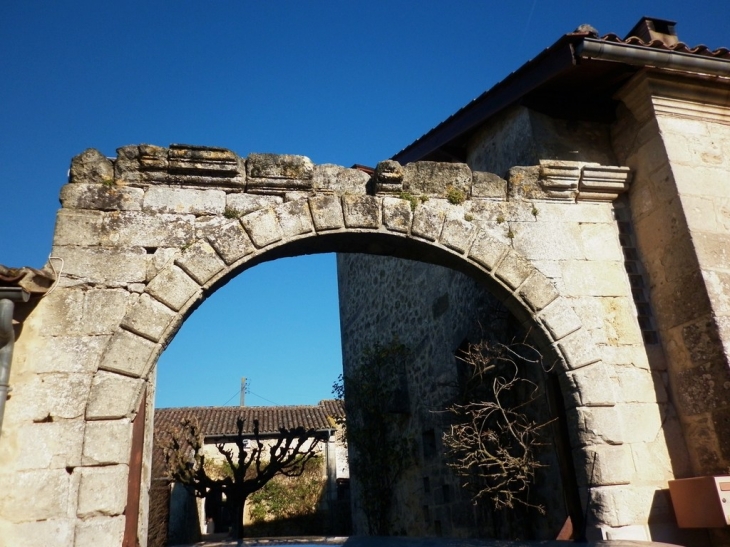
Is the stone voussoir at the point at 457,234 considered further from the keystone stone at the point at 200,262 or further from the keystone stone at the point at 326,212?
the keystone stone at the point at 200,262

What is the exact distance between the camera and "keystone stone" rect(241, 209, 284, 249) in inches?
153

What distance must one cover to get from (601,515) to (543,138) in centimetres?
327

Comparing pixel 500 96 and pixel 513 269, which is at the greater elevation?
pixel 500 96

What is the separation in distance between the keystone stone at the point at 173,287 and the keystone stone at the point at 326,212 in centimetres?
95

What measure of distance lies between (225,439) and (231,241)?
44.4 feet

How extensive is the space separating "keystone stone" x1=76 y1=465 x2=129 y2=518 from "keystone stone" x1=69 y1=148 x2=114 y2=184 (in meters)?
1.85

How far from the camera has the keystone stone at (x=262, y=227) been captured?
389 cm

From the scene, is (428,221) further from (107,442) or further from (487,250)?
(107,442)

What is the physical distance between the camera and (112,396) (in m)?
A: 3.31

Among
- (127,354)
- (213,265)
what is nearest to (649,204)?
(213,265)

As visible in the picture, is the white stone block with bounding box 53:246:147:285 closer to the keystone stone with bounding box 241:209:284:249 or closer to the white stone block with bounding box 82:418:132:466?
the keystone stone with bounding box 241:209:284:249

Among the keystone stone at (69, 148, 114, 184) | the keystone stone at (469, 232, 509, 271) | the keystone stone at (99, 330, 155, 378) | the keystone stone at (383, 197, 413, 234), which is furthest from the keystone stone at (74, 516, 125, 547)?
the keystone stone at (469, 232, 509, 271)

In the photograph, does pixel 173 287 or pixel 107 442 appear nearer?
pixel 107 442

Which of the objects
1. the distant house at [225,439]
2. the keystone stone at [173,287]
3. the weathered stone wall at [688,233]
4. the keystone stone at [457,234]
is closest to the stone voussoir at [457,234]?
the keystone stone at [457,234]
